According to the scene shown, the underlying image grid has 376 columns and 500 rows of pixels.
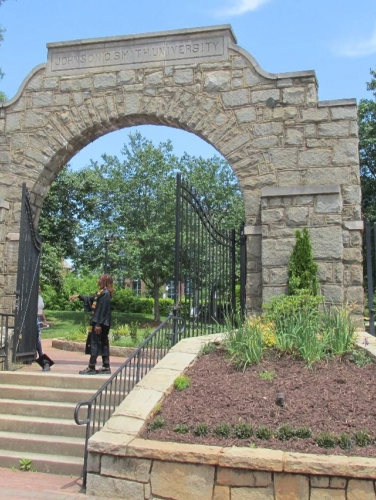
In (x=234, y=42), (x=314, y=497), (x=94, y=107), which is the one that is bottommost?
(x=314, y=497)

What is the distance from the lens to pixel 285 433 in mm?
4539

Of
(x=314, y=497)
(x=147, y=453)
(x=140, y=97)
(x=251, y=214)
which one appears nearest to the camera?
(x=314, y=497)

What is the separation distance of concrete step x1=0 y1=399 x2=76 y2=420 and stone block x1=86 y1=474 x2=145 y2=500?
4.80 ft

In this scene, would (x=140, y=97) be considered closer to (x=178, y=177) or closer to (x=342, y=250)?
(x=178, y=177)

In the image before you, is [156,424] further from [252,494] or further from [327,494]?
[327,494]

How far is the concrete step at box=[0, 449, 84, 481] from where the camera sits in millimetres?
5055

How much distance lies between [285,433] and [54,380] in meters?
3.24

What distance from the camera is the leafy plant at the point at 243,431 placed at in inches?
180

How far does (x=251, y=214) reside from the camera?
912cm

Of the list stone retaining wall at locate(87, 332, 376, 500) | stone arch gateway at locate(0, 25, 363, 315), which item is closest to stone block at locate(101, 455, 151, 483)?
stone retaining wall at locate(87, 332, 376, 500)

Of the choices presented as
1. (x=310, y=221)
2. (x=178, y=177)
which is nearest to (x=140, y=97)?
(x=178, y=177)

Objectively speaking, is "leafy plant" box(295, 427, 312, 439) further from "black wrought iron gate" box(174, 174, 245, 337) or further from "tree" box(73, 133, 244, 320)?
"tree" box(73, 133, 244, 320)

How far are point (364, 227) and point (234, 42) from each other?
3964 millimetres

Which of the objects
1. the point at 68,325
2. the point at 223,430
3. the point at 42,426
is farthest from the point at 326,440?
the point at 68,325
